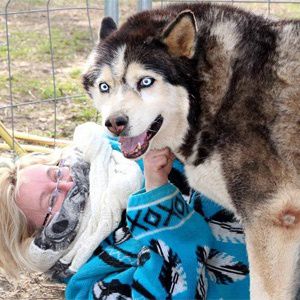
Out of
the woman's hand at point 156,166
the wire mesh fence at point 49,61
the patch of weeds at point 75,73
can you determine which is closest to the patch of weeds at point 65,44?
the wire mesh fence at point 49,61

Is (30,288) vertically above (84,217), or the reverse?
(84,217)

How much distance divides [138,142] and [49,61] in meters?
4.20

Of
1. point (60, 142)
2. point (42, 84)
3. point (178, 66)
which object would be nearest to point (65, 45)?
point (42, 84)

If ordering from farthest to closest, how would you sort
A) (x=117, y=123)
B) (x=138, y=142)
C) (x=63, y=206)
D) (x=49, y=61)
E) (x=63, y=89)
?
(x=49, y=61)
(x=63, y=89)
(x=63, y=206)
(x=138, y=142)
(x=117, y=123)

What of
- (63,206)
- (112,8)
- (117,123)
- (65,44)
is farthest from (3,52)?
(117,123)

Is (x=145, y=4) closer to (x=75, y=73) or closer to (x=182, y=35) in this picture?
(x=182, y=35)

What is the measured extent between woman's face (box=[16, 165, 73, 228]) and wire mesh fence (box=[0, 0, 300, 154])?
1103mm

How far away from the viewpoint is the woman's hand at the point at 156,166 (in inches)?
111

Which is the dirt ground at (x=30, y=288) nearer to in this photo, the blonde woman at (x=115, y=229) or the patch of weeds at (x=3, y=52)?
the blonde woman at (x=115, y=229)

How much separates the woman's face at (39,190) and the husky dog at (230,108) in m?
0.54

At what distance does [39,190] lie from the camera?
3.03 meters

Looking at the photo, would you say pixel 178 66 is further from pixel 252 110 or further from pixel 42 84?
pixel 42 84

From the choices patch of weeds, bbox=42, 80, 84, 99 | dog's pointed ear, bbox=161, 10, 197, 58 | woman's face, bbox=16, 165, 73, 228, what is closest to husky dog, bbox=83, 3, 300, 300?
dog's pointed ear, bbox=161, 10, 197, 58

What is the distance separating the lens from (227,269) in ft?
9.91
